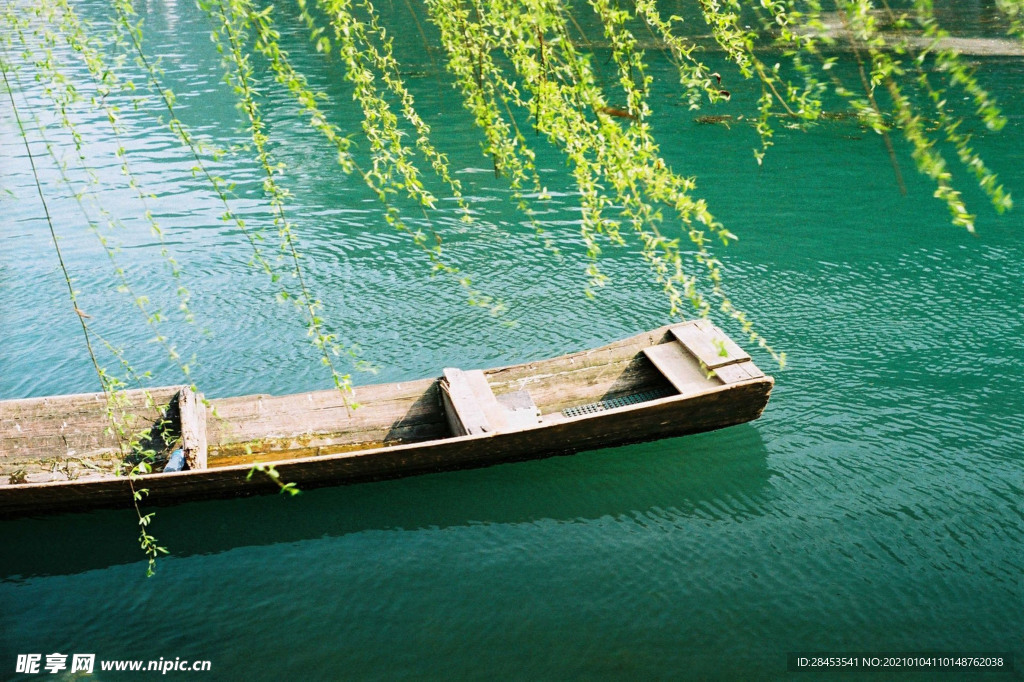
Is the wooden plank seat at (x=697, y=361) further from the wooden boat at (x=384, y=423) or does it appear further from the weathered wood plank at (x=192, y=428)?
the weathered wood plank at (x=192, y=428)

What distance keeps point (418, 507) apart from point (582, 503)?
1.54 metres

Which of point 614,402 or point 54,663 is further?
point 614,402

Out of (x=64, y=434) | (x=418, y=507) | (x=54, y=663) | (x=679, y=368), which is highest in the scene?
(x=679, y=368)

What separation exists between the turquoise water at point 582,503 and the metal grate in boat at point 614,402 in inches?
25.2

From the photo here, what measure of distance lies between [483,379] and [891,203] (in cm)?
897

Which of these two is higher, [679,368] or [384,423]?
[679,368]

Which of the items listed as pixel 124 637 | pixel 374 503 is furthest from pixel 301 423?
pixel 124 637

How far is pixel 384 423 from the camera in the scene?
898cm

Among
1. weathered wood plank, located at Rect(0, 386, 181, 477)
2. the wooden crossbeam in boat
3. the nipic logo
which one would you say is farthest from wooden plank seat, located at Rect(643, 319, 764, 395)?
the nipic logo

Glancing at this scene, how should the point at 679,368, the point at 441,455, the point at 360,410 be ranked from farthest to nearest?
the point at 360,410
the point at 679,368
the point at 441,455

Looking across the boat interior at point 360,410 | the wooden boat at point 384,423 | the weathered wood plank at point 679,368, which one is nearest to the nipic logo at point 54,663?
the wooden boat at point 384,423

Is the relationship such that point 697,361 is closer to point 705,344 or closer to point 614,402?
point 705,344

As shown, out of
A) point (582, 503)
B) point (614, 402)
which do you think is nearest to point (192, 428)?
point (582, 503)

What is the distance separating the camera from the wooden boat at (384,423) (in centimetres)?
786
